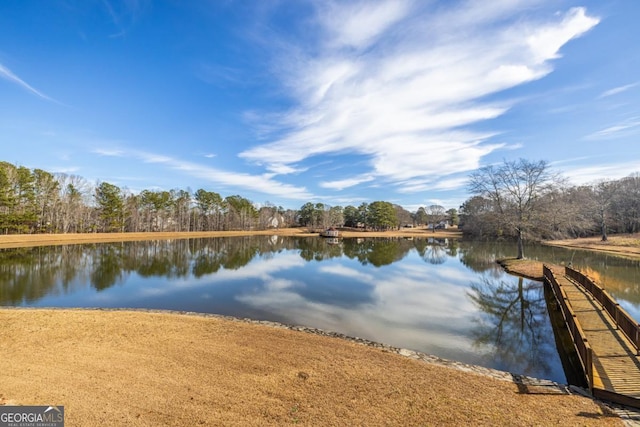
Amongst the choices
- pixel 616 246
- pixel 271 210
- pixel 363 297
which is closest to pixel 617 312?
pixel 363 297

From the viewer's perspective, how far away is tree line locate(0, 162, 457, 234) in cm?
5222

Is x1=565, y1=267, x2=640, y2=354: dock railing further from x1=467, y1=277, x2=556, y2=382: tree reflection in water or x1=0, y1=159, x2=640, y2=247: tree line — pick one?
x1=0, y1=159, x2=640, y2=247: tree line

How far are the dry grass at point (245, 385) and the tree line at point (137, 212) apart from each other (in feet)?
194

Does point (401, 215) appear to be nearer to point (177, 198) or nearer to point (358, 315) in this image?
point (177, 198)

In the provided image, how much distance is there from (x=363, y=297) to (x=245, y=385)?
11.3m

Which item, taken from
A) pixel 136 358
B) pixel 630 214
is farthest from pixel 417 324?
pixel 630 214

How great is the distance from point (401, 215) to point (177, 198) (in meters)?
84.5

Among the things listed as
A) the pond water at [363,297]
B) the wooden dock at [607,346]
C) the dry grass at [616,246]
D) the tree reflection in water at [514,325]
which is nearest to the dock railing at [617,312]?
the wooden dock at [607,346]

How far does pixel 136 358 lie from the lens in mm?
7281

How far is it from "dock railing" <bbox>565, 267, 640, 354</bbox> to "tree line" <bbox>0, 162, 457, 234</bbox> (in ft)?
229

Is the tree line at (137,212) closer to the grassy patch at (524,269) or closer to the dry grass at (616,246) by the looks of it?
the dry grass at (616,246)

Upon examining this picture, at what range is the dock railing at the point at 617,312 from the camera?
25.8 feet

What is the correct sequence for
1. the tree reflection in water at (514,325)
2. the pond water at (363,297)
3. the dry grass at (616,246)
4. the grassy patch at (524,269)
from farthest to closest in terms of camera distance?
the dry grass at (616,246), the grassy patch at (524,269), the pond water at (363,297), the tree reflection in water at (514,325)

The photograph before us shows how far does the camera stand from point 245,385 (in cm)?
608
